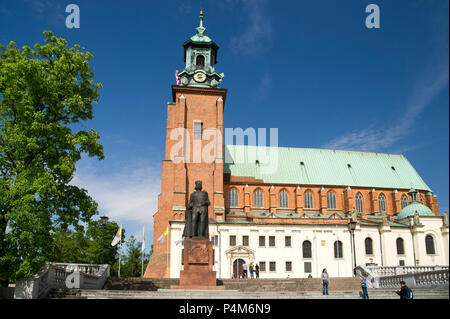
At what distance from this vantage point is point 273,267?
1762 inches

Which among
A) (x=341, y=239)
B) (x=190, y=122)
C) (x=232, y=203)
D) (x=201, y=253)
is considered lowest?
(x=201, y=253)

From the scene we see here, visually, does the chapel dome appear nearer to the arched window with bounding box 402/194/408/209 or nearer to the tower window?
the arched window with bounding box 402/194/408/209

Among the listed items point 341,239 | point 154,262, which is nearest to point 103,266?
point 154,262

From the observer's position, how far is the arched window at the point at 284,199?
5450cm

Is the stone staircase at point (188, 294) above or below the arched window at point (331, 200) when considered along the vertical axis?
below

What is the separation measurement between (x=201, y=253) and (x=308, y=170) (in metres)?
41.7

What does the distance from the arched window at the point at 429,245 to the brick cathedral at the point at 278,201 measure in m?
0.26

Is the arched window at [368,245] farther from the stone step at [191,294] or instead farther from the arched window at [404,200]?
the stone step at [191,294]

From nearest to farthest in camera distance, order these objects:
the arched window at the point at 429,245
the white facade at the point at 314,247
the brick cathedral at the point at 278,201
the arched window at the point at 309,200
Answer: the white facade at the point at 314,247 < the brick cathedral at the point at 278,201 < the arched window at the point at 429,245 < the arched window at the point at 309,200

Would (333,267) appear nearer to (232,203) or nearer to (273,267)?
(273,267)

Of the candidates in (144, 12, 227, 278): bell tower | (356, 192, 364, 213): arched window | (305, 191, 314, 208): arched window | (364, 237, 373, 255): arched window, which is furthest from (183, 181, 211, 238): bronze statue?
(356, 192, 364, 213): arched window

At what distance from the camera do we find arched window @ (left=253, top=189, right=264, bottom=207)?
175 feet

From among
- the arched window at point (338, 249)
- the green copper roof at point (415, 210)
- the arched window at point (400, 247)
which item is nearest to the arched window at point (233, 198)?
the arched window at point (338, 249)

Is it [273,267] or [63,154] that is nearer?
[63,154]
